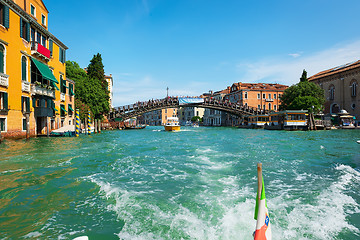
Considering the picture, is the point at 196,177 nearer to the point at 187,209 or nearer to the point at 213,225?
the point at 187,209

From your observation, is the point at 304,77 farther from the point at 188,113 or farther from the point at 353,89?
the point at 188,113

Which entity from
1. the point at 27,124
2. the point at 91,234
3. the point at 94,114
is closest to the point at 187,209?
the point at 91,234

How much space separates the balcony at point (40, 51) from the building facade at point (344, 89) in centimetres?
4056

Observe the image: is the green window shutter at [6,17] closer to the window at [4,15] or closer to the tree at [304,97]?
the window at [4,15]

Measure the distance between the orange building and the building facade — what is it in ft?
31.7

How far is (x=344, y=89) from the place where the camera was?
36844 mm

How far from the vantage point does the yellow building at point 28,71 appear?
1234 centimetres

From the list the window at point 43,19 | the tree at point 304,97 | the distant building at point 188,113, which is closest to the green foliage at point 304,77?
the tree at point 304,97

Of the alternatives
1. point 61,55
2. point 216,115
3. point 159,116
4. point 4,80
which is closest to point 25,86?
point 4,80

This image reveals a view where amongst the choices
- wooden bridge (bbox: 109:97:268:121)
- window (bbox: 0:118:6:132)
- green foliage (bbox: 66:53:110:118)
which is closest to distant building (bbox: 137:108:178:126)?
wooden bridge (bbox: 109:97:268:121)

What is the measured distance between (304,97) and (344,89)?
10687mm

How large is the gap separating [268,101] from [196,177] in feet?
159

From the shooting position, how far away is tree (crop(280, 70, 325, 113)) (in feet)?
104

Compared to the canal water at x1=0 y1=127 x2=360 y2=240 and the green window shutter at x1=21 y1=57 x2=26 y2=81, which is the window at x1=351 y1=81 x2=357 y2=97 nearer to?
the canal water at x1=0 y1=127 x2=360 y2=240
